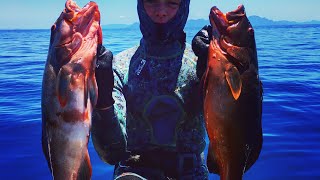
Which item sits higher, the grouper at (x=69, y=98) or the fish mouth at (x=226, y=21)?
the fish mouth at (x=226, y=21)

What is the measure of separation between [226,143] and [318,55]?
63.3ft

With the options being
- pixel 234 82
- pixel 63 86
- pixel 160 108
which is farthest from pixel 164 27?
pixel 63 86

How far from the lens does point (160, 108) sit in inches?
167

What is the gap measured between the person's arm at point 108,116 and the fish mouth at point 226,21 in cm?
104

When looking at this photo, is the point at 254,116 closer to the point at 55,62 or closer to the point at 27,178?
the point at 55,62

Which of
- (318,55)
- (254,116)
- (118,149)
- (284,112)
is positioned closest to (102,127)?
(118,149)

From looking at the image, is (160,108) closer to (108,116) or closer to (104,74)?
(108,116)

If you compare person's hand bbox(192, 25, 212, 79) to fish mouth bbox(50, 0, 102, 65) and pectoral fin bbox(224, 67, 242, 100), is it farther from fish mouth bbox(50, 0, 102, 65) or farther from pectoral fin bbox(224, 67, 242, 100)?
fish mouth bbox(50, 0, 102, 65)

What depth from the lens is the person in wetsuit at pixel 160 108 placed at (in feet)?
13.7

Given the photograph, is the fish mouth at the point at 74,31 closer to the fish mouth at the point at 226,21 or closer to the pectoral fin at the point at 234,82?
the fish mouth at the point at 226,21

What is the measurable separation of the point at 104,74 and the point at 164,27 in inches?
48.0

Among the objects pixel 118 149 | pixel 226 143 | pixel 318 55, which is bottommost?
pixel 318 55

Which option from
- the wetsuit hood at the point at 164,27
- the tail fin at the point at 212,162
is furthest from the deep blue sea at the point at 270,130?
the tail fin at the point at 212,162

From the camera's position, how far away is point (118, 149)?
394 centimetres
